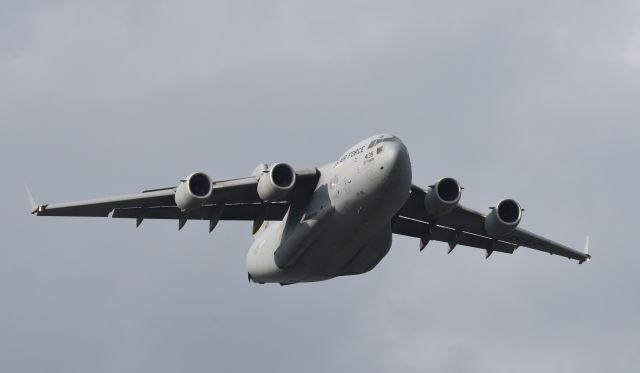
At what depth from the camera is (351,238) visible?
32.3m

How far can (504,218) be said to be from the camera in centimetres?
3428

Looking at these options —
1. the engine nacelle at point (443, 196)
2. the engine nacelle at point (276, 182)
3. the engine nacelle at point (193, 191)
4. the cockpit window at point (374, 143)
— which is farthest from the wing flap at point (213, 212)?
the cockpit window at point (374, 143)

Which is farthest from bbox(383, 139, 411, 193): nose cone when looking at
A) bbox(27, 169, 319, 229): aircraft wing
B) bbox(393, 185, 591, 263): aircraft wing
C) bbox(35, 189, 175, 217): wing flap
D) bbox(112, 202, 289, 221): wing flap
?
bbox(35, 189, 175, 217): wing flap

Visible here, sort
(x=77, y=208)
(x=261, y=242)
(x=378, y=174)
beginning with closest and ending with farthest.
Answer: (x=378, y=174), (x=77, y=208), (x=261, y=242)

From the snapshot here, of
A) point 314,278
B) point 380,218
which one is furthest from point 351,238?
point 314,278

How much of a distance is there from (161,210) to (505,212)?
9.47 m

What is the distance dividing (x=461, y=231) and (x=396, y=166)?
282 inches

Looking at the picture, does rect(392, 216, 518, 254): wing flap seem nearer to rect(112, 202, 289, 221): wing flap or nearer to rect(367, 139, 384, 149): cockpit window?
rect(112, 202, 289, 221): wing flap

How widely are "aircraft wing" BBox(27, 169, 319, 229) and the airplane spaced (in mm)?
27

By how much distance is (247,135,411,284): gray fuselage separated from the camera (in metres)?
30.5

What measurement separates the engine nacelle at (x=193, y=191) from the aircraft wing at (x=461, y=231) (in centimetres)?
602

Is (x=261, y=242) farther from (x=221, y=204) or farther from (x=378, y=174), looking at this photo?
(x=378, y=174)

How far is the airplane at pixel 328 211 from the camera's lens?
30938 mm

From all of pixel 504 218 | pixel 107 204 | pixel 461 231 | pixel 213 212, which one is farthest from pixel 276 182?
pixel 461 231
